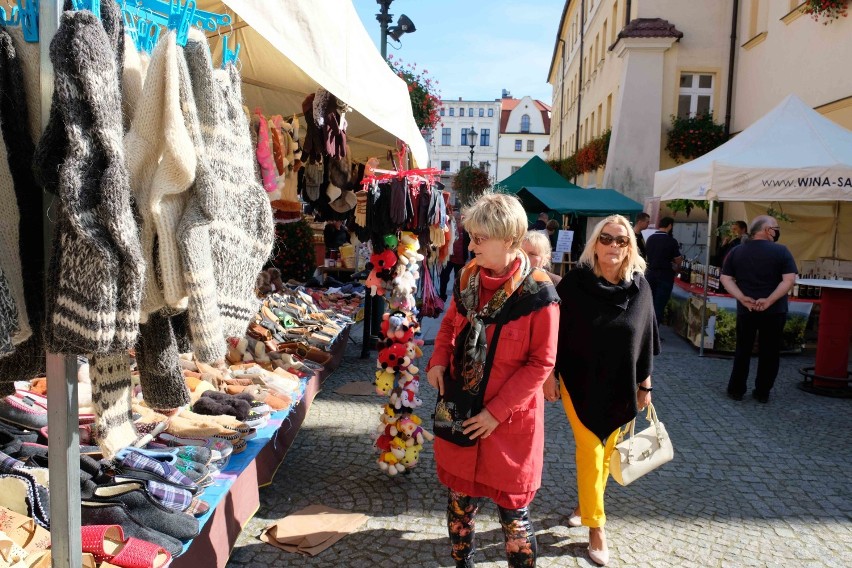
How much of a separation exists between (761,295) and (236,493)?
5.21 meters

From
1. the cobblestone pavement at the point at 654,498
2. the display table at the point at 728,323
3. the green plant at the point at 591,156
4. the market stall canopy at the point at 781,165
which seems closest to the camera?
the cobblestone pavement at the point at 654,498

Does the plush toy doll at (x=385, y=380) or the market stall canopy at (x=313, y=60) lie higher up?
the market stall canopy at (x=313, y=60)

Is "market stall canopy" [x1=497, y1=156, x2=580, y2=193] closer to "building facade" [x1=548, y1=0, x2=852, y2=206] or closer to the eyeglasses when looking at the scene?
"building facade" [x1=548, y1=0, x2=852, y2=206]

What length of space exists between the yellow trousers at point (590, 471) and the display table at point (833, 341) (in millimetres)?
4484

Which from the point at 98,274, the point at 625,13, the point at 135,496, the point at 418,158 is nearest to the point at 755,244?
the point at 418,158

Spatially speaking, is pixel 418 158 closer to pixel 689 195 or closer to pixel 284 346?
pixel 284 346

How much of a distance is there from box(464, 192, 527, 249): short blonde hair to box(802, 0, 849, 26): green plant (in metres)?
9.31

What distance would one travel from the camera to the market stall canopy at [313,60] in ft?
6.88

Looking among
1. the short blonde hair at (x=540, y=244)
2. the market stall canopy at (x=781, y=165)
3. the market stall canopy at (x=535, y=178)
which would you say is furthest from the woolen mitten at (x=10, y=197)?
the market stall canopy at (x=535, y=178)

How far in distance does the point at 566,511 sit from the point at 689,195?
18.5 feet

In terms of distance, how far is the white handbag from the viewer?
3.21 m

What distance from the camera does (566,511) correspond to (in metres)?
3.79

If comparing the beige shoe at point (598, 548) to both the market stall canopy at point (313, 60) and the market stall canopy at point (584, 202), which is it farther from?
the market stall canopy at point (584, 202)

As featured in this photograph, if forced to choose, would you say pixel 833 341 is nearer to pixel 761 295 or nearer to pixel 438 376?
pixel 761 295
